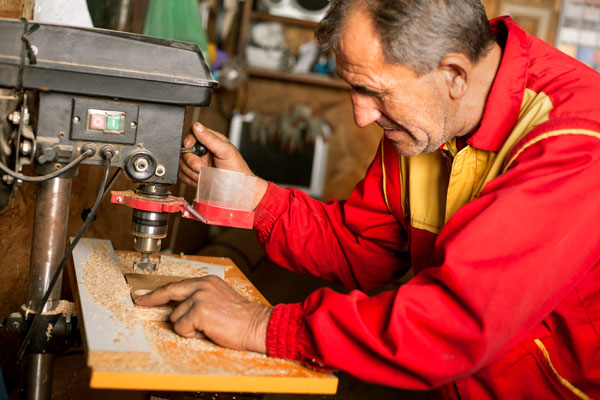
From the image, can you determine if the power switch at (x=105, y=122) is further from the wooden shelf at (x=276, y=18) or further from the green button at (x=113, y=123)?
the wooden shelf at (x=276, y=18)

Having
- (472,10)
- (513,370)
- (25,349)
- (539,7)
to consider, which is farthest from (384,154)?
(539,7)

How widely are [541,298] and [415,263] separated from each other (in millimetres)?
544

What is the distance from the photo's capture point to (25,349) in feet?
3.95

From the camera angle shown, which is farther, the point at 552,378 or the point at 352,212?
the point at 352,212

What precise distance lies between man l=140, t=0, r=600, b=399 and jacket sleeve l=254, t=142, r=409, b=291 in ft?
0.06

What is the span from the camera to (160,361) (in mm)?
946

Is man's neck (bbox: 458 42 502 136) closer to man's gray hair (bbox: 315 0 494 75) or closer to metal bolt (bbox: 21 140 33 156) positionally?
man's gray hair (bbox: 315 0 494 75)

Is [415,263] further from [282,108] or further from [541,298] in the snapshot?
[282,108]

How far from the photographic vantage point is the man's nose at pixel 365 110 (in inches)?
51.1

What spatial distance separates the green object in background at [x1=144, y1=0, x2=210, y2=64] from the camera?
2.65 metres

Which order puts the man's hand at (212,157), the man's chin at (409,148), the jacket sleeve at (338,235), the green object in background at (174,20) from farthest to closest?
the green object in background at (174,20) → the jacket sleeve at (338,235) → the man's hand at (212,157) → the man's chin at (409,148)

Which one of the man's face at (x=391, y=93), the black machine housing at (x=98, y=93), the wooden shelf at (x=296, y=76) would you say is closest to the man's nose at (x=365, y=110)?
the man's face at (x=391, y=93)

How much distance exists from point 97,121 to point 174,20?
1.71 meters

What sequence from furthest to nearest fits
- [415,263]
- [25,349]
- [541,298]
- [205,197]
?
1. [415,263]
2. [205,197]
3. [25,349]
4. [541,298]
